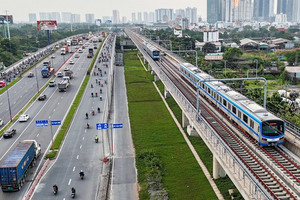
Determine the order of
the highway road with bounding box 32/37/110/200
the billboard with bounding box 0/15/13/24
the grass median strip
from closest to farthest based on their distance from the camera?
the highway road with bounding box 32/37/110/200
the grass median strip
the billboard with bounding box 0/15/13/24

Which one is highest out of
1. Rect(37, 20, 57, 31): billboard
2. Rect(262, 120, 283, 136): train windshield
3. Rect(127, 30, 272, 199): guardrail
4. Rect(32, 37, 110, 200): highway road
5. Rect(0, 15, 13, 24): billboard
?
Rect(0, 15, 13, 24): billboard

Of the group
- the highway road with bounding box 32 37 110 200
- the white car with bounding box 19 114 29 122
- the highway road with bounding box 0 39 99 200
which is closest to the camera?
the highway road with bounding box 32 37 110 200

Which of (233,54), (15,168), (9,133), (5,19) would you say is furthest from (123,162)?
(5,19)

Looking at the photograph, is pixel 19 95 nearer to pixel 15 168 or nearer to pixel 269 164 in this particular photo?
pixel 15 168

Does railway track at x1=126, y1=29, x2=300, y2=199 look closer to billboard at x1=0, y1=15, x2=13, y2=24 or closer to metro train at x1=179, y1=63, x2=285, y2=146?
metro train at x1=179, y1=63, x2=285, y2=146

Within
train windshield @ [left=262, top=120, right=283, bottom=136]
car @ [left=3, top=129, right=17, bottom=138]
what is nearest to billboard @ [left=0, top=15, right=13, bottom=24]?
car @ [left=3, top=129, right=17, bottom=138]
